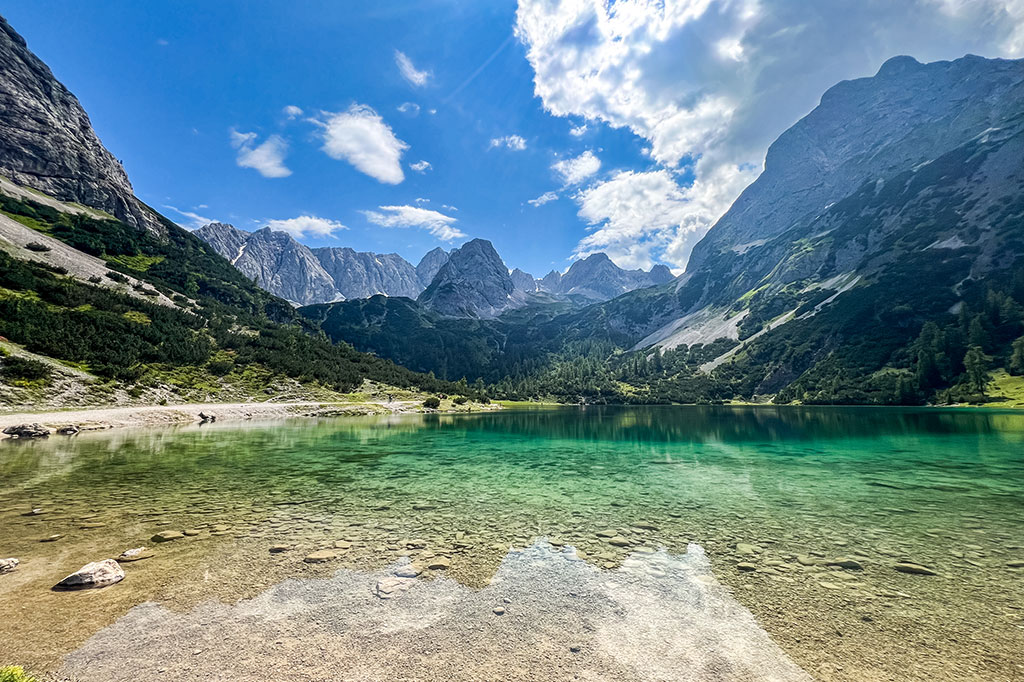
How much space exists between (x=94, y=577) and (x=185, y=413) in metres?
63.6

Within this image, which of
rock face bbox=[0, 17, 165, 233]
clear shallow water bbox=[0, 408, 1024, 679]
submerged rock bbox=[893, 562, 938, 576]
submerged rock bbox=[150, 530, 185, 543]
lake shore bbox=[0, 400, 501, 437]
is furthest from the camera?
rock face bbox=[0, 17, 165, 233]

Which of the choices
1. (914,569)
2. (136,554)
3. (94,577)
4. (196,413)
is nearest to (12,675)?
(94,577)

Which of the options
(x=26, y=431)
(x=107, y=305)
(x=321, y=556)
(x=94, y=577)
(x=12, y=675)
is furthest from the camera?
(x=107, y=305)

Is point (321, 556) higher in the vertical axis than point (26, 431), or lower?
lower

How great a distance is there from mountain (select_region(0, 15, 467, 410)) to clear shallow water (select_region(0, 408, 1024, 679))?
37563 millimetres

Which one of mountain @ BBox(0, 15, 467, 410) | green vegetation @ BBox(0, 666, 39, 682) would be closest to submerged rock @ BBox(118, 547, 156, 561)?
green vegetation @ BBox(0, 666, 39, 682)

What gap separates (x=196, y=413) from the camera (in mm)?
62344

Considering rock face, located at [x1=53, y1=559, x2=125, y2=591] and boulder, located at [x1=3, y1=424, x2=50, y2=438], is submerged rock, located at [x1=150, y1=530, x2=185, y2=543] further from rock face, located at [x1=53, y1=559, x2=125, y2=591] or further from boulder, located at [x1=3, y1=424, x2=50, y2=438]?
boulder, located at [x1=3, y1=424, x2=50, y2=438]

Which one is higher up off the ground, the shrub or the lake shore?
the shrub

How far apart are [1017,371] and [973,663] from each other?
178653mm

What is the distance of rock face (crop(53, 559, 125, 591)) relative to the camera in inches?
400

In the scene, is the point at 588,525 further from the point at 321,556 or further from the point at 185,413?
the point at 185,413

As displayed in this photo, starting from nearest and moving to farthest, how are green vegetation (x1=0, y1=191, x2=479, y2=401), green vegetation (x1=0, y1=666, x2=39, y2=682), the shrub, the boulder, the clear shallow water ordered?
green vegetation (x1=0, y1=666, x2=39, y2=682) < the clear shallow water < the boulder < the shrub < green vegetation (x1=0, y1=191, x2=479, y2=401)

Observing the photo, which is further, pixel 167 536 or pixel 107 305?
pixel 107 305
